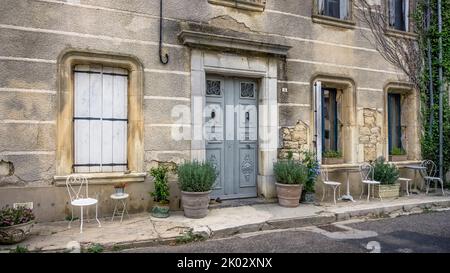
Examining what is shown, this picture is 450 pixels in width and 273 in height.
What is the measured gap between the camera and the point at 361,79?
296 inches

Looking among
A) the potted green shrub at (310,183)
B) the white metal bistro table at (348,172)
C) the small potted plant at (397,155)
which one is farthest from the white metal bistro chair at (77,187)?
the small potted plant at (397,155)

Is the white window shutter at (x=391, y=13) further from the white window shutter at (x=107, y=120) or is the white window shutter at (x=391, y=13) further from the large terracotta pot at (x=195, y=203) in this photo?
the white window shutter at (x=107, y=120)

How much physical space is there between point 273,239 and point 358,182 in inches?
147

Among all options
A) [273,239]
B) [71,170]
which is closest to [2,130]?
[71,170]

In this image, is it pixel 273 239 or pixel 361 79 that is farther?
pixel 361 79

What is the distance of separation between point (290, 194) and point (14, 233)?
4374 mm

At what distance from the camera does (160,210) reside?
523cm

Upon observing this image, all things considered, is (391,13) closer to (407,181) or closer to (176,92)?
(407,181)

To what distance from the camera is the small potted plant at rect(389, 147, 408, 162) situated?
7926 mm

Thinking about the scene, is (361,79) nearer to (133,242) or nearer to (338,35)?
(338,35)

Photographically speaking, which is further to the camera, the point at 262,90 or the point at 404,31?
the point at 404,31

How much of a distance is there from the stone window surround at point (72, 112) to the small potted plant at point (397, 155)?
6068 millimetres

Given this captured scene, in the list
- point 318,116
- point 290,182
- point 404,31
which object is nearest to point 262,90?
point 318,116

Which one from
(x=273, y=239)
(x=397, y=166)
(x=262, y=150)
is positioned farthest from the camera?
(x=397, y=166)
